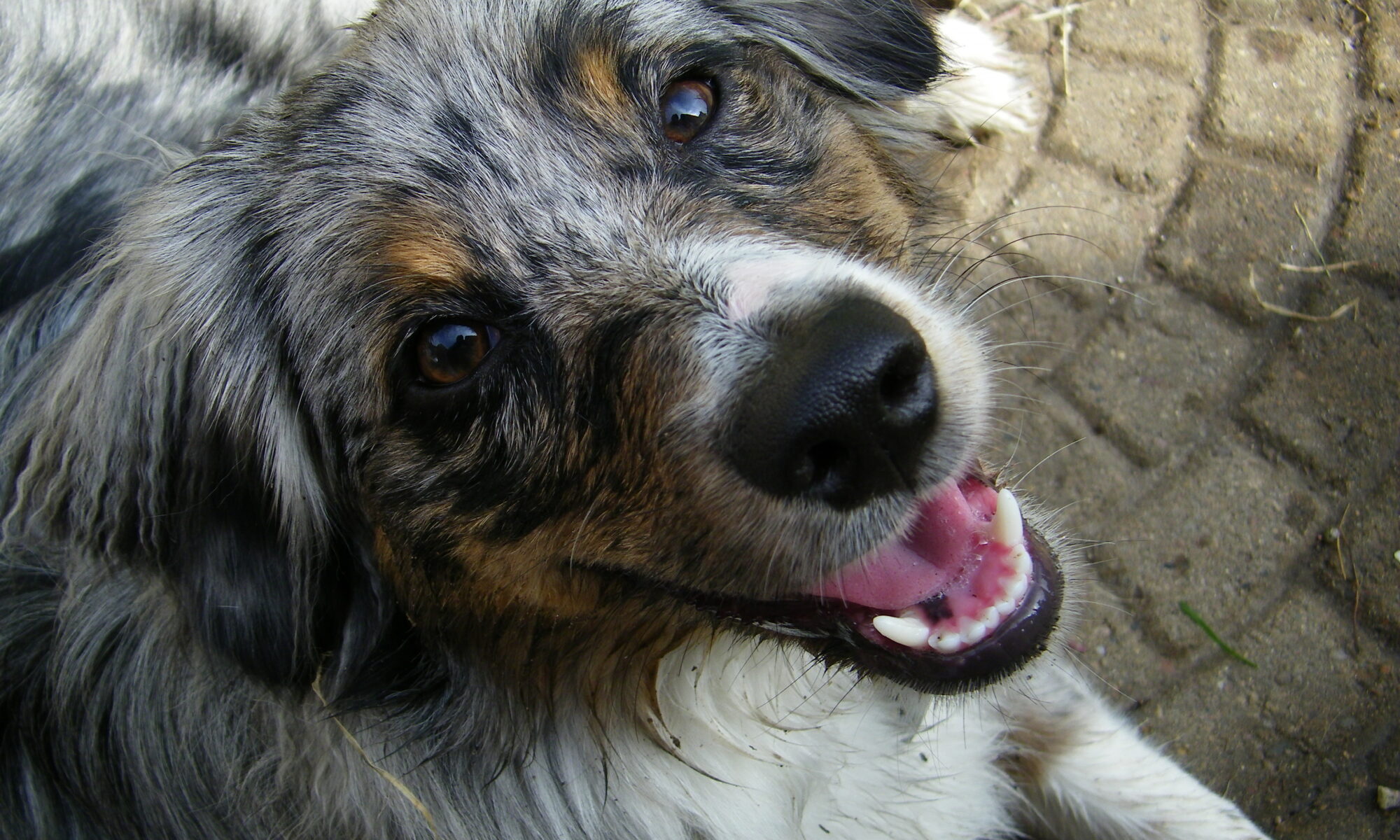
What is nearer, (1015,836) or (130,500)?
(130,500)

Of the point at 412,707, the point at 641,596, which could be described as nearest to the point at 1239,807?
the point at 641,596

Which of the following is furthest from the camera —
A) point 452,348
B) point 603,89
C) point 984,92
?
point 984,92

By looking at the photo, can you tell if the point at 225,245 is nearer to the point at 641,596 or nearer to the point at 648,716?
the point at 641,596

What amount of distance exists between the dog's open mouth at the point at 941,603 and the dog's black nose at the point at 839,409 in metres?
0.21

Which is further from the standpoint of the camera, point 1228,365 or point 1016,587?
point 1228,365

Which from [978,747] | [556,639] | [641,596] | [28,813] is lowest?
[28,813]

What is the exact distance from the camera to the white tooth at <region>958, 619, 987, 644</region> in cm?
198

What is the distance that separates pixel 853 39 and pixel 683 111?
0.69 metres

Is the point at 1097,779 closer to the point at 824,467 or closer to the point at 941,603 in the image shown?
the point at 941,603

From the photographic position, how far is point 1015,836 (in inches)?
123

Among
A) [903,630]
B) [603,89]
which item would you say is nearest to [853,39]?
[603,89]

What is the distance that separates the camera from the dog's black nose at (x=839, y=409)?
164cm

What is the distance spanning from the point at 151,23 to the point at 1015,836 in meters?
3.91

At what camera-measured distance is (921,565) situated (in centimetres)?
201
